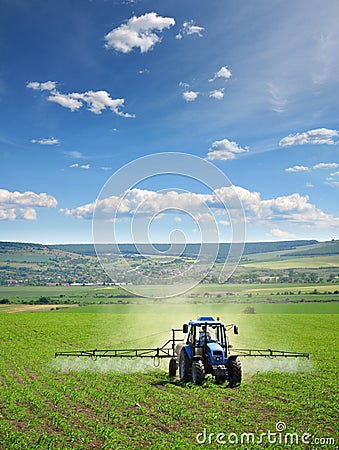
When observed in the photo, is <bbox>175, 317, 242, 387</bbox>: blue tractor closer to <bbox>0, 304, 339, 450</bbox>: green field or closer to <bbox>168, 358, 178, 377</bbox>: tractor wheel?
<bbox>168, 358, 178, 377</bbox>: tractor wheel

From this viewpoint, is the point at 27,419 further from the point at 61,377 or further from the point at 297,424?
the point at 297,424

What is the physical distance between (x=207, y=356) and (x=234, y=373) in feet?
4.64

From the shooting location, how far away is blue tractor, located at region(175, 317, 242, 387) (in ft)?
57.5

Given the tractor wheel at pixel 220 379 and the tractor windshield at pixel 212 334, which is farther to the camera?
the tractor windshield at pixel 212 334

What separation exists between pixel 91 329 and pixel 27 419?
115 ft

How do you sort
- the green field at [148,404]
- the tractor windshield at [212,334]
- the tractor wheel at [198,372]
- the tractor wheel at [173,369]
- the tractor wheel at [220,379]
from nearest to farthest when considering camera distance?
1. the green field at [148,404]
2. the tractor wheel at [198,372]
3. the tractor wheel at [220,379]
4. the tractor windshield at [212,334]
5. the tractor wheel at [173,369]

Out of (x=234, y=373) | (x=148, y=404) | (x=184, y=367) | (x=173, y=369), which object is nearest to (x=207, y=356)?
(x=184, y=367)

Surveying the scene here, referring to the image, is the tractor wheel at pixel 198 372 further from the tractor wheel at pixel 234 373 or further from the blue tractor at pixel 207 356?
the tractor wheel at pixel 234 373

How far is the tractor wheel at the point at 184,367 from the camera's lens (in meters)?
18.7

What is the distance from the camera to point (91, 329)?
4816 centimetres

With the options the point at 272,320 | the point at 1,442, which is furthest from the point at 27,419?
the point at 272,320

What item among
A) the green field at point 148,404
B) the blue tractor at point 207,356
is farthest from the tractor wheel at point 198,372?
the green field at point 148,404

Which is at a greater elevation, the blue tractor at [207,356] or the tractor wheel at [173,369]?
the blue tractor at [207,356]

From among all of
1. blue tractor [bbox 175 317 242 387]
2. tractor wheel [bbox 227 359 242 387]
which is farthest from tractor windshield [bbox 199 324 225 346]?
tractor wheel [bbox 227 359 242 387]
